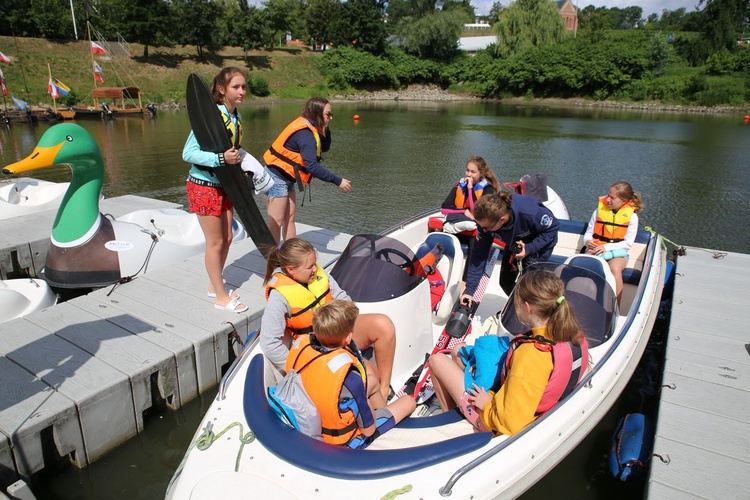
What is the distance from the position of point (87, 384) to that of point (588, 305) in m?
3.14

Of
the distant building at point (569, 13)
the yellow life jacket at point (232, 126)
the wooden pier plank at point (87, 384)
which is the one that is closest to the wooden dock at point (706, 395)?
the wooden pier plank at point (87, 384)

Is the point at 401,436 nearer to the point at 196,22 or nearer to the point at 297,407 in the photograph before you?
the point at 297,407

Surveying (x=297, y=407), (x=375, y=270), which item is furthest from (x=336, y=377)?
(x=375, y=270)

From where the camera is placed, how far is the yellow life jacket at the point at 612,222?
15.2 ft

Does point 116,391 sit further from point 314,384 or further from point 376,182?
point 376,182

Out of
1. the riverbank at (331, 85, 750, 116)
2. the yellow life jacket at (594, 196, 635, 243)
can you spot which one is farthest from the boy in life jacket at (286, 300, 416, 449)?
the riverbank at (331, 85, 750, 116)

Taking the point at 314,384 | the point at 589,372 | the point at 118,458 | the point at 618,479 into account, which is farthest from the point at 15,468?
the point at 618,479

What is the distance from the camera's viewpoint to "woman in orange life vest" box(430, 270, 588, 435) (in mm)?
2227

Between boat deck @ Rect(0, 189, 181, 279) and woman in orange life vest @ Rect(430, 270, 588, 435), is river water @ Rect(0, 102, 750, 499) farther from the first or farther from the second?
boat deck @ Rect(0, 189, 181, 279)

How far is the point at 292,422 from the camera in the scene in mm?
2293

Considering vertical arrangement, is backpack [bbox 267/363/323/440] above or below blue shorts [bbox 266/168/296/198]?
below

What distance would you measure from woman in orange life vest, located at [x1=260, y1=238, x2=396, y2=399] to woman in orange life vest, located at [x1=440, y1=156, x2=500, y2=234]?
2071mm

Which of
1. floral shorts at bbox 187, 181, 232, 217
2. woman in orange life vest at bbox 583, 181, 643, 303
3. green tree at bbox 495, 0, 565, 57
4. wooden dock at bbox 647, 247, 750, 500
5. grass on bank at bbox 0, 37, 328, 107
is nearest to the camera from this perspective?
wooden dock at bbox 647, 247, 750, 500

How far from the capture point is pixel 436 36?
1838 inches
